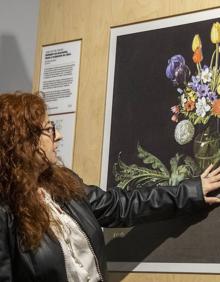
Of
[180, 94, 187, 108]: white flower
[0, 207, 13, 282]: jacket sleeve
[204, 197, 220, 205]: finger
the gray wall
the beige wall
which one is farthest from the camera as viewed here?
the gray wall

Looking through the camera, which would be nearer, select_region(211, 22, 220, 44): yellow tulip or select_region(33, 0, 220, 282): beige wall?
select_region(211, 22, 220, 44): yellow tulip

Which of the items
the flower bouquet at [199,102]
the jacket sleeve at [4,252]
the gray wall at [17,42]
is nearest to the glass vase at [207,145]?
the flower bouquet at [199,102]

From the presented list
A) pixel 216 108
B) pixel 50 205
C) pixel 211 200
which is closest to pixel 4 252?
pixel 50 205

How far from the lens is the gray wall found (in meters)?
2.22

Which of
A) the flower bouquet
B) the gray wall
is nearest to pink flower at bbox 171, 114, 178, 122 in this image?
the flower bouquet

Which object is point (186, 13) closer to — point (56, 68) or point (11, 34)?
point (56, 68)

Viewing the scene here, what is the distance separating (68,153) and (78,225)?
13.6 inches

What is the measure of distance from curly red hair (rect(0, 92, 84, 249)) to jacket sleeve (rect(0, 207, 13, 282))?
24mm

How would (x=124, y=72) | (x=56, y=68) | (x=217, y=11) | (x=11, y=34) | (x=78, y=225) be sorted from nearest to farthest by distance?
1. (x=78, y=225)
2. (x=217, y=11)
3. (x=124, y=72)
4. (x=56, y=68)
5. (x=11, y=34)

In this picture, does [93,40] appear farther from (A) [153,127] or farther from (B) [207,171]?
(B) [207,171]

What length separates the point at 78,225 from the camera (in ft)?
4.72

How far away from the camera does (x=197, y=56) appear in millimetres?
1548

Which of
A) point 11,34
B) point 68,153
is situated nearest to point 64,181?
point 68,153

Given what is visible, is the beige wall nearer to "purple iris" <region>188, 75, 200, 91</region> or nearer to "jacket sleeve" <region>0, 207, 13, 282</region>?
"purple iris" <region>188, 75, 200, 91</region>
